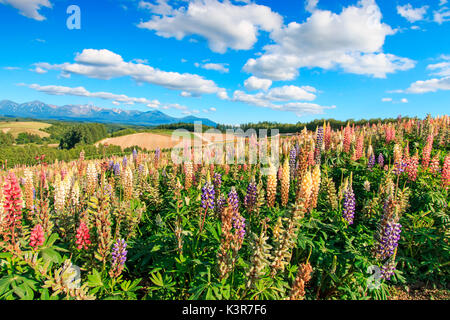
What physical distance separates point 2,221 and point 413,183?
11039 mm

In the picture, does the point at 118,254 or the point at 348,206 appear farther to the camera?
the point at 348,206

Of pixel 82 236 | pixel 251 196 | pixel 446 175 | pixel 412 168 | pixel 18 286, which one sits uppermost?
pixel 412 168

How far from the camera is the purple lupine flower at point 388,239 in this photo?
13.8 feet

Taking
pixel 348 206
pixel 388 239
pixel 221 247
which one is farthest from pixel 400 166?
pixel 221 247

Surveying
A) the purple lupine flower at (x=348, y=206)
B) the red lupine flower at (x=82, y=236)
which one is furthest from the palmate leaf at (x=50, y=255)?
the purple lupine flower at (x=348, y=206)

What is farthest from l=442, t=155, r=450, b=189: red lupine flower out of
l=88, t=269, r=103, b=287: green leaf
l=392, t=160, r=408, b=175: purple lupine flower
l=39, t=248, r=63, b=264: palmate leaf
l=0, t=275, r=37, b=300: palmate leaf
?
l=0, t=275, r=37, b=300: palmate leaf

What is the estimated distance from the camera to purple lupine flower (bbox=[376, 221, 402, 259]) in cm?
422

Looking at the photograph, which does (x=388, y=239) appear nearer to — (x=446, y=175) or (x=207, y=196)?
(x=207, y=196)

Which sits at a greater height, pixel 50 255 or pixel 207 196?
pixel 207 196

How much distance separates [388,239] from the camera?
14.0 ft

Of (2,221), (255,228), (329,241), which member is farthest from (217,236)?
(2,221)

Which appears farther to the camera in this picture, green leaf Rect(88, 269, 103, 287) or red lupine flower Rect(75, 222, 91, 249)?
red lupine flower Rect(75, 222, 91, 249)

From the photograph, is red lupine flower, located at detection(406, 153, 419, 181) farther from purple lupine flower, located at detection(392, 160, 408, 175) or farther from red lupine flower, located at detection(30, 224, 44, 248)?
red lupine flower, located at detection(30, 224, 44, 248)

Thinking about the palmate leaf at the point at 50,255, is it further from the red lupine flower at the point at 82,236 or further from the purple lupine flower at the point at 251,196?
the purple lupine flower at the point at 251,196
